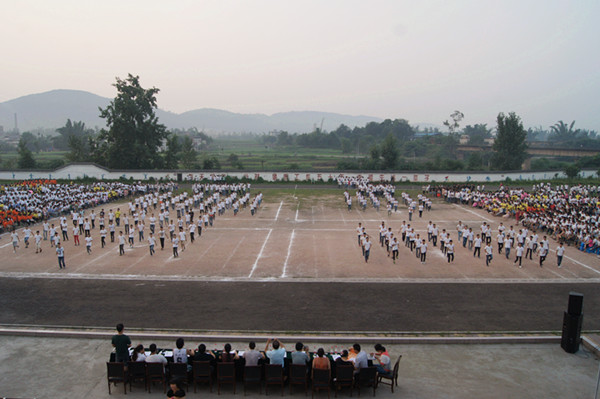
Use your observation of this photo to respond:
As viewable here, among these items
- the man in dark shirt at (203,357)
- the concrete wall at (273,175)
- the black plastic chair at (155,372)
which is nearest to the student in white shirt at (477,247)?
the man in dark shirt at (203,357)

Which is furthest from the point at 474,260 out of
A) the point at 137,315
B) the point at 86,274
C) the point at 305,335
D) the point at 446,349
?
the point at 86,274

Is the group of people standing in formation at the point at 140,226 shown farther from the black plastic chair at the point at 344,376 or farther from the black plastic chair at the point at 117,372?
the black plastic chair at the point at 344,376

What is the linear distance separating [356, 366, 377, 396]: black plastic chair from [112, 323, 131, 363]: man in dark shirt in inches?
179

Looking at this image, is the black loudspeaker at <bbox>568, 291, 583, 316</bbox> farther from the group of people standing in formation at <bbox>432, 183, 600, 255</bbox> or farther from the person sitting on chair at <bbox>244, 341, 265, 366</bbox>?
the group of people standing in formation at <bbox>432, 183, 600, 255</bbox>

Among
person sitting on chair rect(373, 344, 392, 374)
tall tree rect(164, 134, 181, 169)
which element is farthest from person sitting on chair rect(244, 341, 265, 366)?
tall tree rect(164, 134, 181, 169)

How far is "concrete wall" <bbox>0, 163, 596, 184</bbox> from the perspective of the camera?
48156mm

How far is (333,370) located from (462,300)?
666cm

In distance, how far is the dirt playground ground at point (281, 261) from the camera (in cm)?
1559

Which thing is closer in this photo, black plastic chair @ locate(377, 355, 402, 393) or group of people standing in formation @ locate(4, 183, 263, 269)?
black plastic chair @ locate(377, 355, 402, 393)

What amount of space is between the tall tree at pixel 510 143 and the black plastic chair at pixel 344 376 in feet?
194

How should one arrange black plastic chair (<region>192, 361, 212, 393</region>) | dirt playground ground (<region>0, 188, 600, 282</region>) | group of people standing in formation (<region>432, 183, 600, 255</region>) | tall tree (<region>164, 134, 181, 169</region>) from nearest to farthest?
black plastic chair (<region>192, 361, 212, 393</region>)
dirt playground ground (<region>0, 188, 600, 282</region>)
group of people standing in formation (<region>432, 183, 600, 255</region>)
tall tree (<region>164, 134, 181, 169</region>)

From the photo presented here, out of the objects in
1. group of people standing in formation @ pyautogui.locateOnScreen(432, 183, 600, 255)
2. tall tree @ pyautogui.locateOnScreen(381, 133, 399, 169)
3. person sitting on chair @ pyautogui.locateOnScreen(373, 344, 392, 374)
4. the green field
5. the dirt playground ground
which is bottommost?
the dirt playground ground

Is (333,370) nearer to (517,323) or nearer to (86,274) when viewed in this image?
(517,323)

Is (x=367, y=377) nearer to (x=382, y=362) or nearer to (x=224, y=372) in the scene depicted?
(x=382, y=362)
